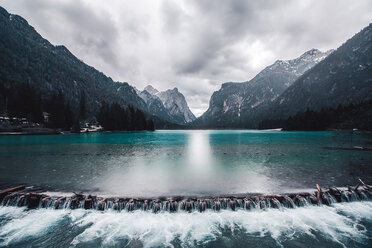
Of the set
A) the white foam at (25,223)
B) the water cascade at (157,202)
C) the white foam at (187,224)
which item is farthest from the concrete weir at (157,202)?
the white foam at (25,223)

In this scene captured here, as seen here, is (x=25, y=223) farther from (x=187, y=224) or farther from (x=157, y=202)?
(x=187, y=224)

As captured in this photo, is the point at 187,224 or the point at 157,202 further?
the point at 157,202

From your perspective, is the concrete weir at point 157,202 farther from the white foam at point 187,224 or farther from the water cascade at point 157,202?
the white foam at point 187,224

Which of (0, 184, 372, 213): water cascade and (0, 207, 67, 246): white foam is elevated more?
(0, 184, 372, 213): water cascade

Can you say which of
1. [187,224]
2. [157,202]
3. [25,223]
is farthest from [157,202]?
[25,223]

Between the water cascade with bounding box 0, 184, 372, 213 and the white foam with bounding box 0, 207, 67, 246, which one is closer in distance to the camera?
the white foam with bounding box 0, 207, 67, 246

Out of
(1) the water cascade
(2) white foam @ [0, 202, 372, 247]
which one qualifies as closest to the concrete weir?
(1) the water cascade

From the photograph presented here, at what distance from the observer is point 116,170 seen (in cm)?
3050

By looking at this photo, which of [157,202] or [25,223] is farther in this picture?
[157,202]

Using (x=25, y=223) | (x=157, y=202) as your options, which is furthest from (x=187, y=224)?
(x=25, y=223)

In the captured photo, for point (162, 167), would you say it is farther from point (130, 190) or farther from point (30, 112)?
point (30, 112)

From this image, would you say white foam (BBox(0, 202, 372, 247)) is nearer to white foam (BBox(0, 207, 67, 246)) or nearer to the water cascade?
white foam (BBox(0, 207, 67, 246))

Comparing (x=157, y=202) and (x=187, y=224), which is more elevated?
(x=157, y=202)

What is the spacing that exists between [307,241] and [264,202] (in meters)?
4.91
